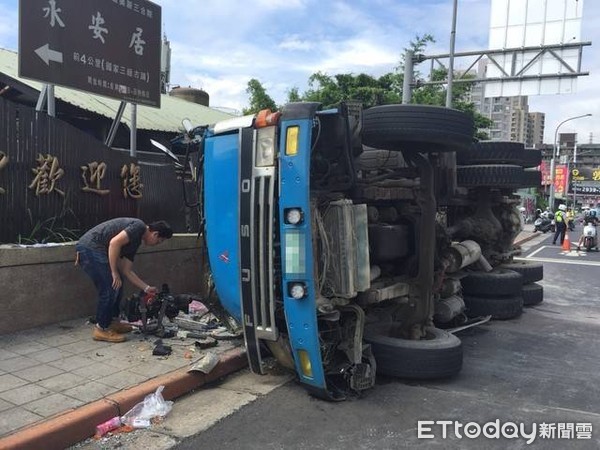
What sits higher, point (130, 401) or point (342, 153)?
point (342, 153)

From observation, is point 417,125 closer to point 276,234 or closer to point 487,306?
point 276,234

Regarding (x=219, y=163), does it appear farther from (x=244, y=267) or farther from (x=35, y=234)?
(x=35, y=234)

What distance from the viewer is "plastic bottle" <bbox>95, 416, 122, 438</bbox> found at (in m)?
3.66

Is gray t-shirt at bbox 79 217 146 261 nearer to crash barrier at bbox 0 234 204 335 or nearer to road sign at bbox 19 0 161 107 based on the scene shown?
crash barrier at bbox 0 234 204 335

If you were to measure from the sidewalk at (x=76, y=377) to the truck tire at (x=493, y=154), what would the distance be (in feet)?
12.9

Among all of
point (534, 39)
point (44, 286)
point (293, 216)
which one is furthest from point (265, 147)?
point (534, 39)

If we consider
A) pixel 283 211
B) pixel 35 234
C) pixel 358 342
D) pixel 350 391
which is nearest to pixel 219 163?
pixel 283 211

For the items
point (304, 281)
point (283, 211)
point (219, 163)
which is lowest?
Result: point (304, 281)

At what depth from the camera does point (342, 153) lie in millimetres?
4387

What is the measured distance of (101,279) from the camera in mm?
5328

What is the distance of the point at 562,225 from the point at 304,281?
69.9 feet

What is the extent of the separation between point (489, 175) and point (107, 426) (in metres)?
5.22

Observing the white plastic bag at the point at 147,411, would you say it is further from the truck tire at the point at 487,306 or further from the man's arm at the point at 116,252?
the truck tire at the point at 487,306

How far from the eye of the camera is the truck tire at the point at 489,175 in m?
6.86
